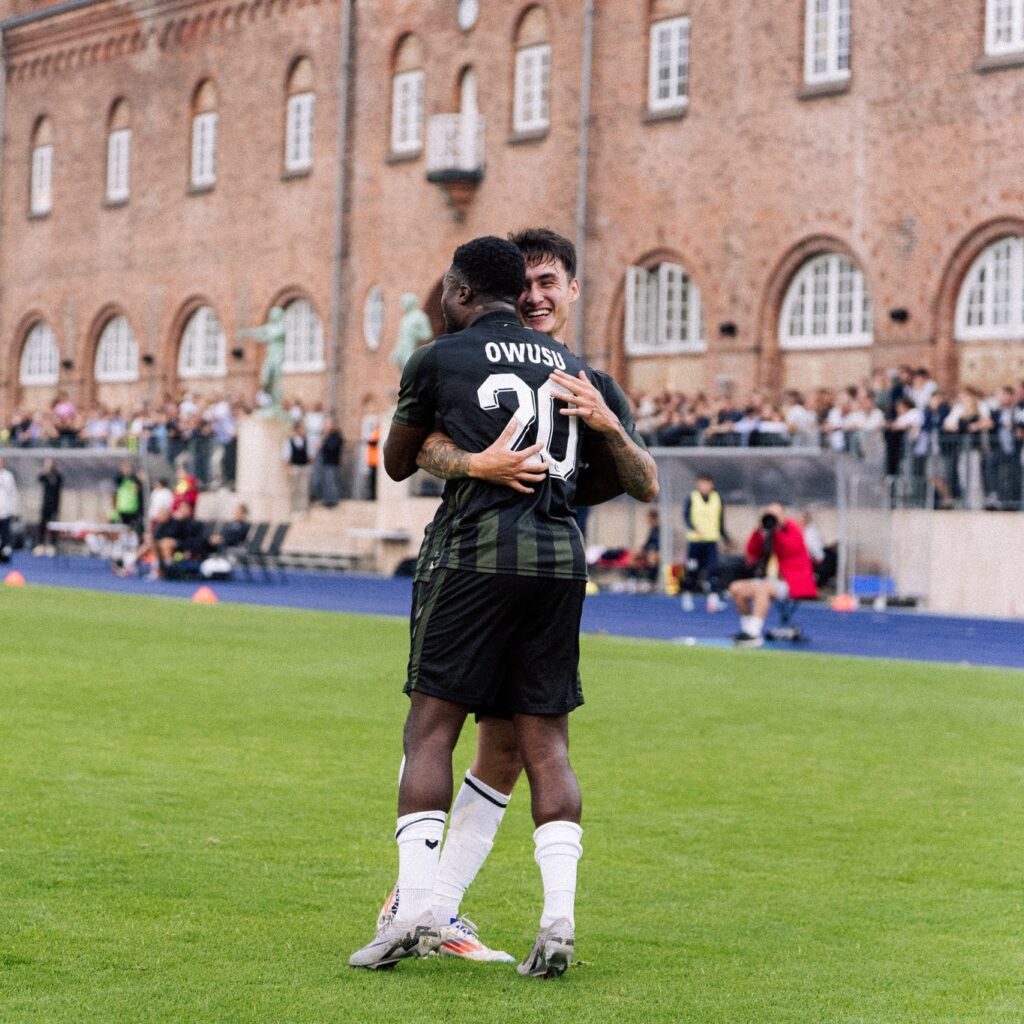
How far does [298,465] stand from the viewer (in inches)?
1742

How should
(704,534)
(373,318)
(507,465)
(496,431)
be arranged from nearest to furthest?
(507,465) → (496,431) → (704,534) → (373,318)

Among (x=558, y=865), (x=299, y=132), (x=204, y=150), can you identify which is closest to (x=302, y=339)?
(x=299, y=132)

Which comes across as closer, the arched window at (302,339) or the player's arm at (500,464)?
the player's arm at (500,464)

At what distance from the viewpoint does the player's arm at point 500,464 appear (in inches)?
246

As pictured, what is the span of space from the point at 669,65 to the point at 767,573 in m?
21.2

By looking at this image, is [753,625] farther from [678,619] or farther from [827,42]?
[827,42]

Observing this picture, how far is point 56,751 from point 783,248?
99.4 feet

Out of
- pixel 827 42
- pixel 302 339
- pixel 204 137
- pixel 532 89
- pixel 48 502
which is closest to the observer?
pixel 827 42

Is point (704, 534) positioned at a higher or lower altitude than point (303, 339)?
lower

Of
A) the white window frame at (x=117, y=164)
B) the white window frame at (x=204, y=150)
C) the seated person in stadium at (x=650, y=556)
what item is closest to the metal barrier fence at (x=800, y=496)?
the seated person in stadium at (x=650, y=556)

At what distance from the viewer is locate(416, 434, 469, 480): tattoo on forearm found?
6328 millimetres

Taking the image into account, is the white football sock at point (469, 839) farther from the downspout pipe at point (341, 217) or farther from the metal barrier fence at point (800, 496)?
the downspout pipe at point (341, 217)

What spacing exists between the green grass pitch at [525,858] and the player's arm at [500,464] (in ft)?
4.82

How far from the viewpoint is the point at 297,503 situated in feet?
147
